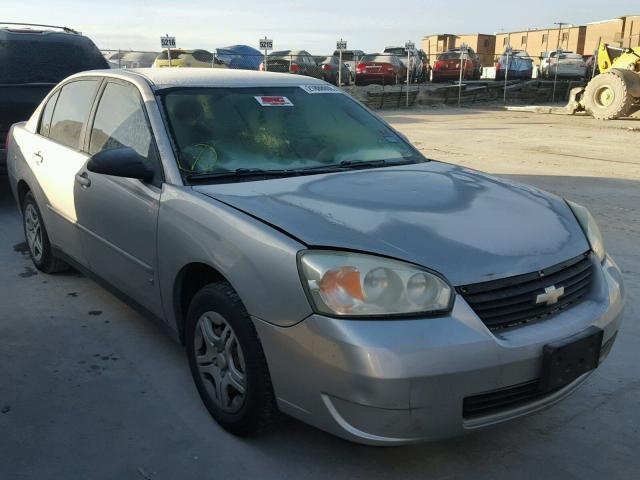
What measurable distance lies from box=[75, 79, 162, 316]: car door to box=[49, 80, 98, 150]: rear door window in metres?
0.21

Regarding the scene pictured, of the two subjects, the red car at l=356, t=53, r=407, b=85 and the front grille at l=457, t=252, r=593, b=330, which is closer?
the front grille at l=457, t=252, r=593, b=330

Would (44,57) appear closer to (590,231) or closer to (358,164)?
(358,164)

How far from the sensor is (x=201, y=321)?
109 inches

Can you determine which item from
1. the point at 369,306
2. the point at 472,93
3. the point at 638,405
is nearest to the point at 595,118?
the point at 472,93

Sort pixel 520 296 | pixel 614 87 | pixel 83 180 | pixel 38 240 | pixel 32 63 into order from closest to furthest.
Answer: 1. pixel 520 296
2. pixel 83 180
3. pixel 38 240
4. pixel 32 63
5. pixel 614 87

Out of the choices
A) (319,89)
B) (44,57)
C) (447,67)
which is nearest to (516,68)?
(447,67)

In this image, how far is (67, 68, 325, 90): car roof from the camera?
345cm

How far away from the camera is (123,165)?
3000 mm

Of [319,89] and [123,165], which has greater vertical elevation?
[319,89]

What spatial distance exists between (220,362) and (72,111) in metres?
2.36

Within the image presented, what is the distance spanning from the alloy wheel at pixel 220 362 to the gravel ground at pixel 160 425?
0.18 m

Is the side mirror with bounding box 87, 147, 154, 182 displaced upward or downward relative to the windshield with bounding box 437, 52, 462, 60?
downward

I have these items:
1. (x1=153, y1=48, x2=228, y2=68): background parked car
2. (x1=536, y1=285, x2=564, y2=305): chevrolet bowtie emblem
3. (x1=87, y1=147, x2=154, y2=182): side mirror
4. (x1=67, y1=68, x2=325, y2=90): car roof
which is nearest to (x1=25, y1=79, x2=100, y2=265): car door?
(x1=67, y1=68, x2=325, y2=90): car roof

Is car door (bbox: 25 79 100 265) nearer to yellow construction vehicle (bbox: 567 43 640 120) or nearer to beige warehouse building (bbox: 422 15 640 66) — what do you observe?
yellow construction vehicle (bbox: 567 43 640 120)
